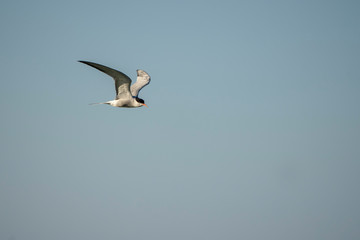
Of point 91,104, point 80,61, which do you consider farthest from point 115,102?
point 80,61

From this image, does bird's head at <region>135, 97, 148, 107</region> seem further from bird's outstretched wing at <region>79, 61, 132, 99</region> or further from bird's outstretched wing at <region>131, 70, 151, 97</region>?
bird's outstretched wing at <region>131, 70, 151, 97</region>

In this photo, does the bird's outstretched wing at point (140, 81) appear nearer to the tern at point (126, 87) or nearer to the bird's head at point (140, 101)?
the tern at point (126, 87)

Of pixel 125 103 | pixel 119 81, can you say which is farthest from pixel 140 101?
pixel 119 81

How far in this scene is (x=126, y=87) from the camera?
2920 centimetres

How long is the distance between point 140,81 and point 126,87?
471cm

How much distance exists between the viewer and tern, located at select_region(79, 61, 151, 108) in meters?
27.0

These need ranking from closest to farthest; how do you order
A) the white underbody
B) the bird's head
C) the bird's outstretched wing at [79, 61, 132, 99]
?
the bird's outstretched wing at [79, 61, 132, 99]
the white underbody
the bird's head

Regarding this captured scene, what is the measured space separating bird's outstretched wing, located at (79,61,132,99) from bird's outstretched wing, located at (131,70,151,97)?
9.62ft

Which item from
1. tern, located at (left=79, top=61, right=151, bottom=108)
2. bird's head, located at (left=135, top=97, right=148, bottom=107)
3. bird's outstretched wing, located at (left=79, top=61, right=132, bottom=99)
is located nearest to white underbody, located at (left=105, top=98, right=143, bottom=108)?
tern, located at (left=79, top=61, right=151, bottom=108)

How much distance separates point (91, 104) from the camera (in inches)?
1023

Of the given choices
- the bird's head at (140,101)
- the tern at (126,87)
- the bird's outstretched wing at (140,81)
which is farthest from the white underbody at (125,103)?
the bird's outstretched wing at (140,81)

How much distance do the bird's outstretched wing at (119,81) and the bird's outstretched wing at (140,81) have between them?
2.93m

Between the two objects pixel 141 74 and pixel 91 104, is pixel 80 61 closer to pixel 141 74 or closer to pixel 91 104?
pixel 91 104

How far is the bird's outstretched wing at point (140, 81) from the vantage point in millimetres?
33091
